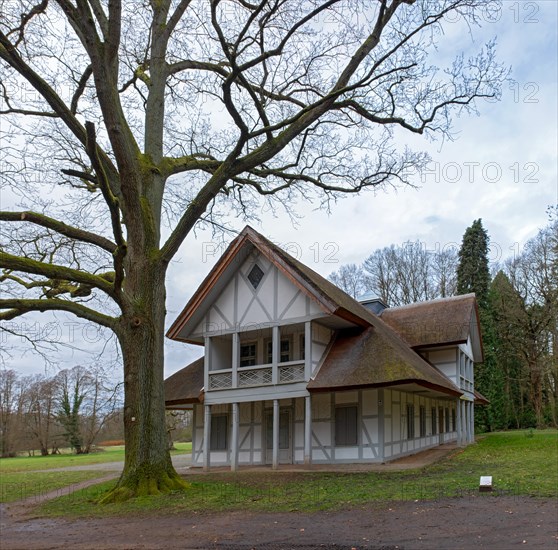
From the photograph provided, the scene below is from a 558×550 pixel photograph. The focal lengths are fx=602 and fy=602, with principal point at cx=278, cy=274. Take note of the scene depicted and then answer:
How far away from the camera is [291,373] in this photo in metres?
19.7

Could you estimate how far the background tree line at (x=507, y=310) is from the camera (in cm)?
3700

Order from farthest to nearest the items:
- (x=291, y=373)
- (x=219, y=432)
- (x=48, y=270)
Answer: (x=219, y=432) < (x=291, y=373) < (x=48, y=270)

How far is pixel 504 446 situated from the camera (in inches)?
950

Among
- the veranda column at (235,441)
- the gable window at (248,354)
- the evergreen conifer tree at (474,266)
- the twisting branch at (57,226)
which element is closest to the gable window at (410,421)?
the gable window at (248,354)

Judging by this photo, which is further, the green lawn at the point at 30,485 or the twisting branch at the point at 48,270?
the green lawn at the point at 30,485

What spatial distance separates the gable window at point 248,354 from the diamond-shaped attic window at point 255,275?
2607mm

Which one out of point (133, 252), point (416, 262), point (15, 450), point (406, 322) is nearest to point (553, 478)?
point (133, 252)

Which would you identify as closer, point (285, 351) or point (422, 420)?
point (285, 351)

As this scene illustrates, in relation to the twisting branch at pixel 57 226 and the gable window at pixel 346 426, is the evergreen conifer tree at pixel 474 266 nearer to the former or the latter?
the gable window at pixel 346 426

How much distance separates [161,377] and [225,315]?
25.0 feet

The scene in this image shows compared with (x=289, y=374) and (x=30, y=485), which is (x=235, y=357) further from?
(x=30, y=485)

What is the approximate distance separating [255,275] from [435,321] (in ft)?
29.8

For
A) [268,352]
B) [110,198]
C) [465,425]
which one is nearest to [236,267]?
[268,352]

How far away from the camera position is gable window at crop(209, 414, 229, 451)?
22.6 m
